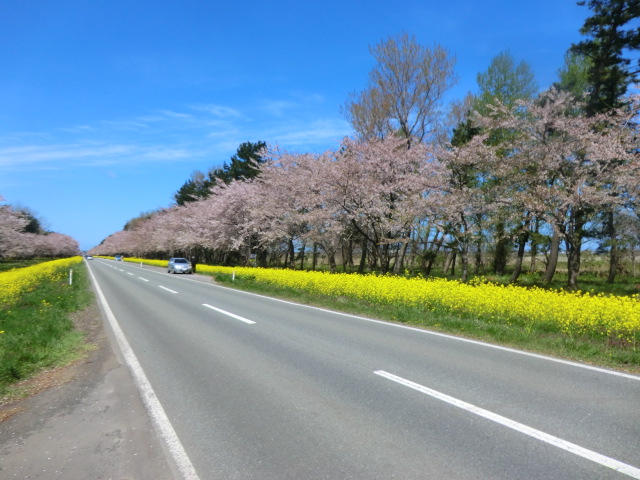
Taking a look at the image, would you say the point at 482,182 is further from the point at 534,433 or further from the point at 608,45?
the point at 534,433

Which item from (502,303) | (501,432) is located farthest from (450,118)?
(501,432)

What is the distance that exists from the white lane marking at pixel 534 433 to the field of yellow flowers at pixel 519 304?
16.8 ft

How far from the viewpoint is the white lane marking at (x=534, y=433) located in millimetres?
3031

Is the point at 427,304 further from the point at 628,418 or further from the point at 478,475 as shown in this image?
the point at 478,475

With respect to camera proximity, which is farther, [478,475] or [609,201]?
[609,201]

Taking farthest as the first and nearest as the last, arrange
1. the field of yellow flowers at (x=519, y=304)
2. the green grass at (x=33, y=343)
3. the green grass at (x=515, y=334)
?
the field of yellow flowers at (x=519, y=304)
the green grass at (x=515, y=334)
the green grass at (x=33, y=343)

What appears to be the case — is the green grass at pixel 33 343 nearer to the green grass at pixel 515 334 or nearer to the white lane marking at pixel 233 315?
the white lane marking at pixel 233 315

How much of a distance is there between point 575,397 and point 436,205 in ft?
46.5

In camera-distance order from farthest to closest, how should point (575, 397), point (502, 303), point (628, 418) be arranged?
point (502, 303) → point (575, 397) → point (628, 418)

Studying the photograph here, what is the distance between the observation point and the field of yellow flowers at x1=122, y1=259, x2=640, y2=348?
803cm

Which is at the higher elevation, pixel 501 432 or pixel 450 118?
pixel 450 118

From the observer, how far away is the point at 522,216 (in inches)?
634

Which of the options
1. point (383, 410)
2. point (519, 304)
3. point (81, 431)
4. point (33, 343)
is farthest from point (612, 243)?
point (33, 343)

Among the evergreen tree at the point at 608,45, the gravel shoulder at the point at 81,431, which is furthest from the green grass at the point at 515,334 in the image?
the evergreen tree at the point at 608,45
